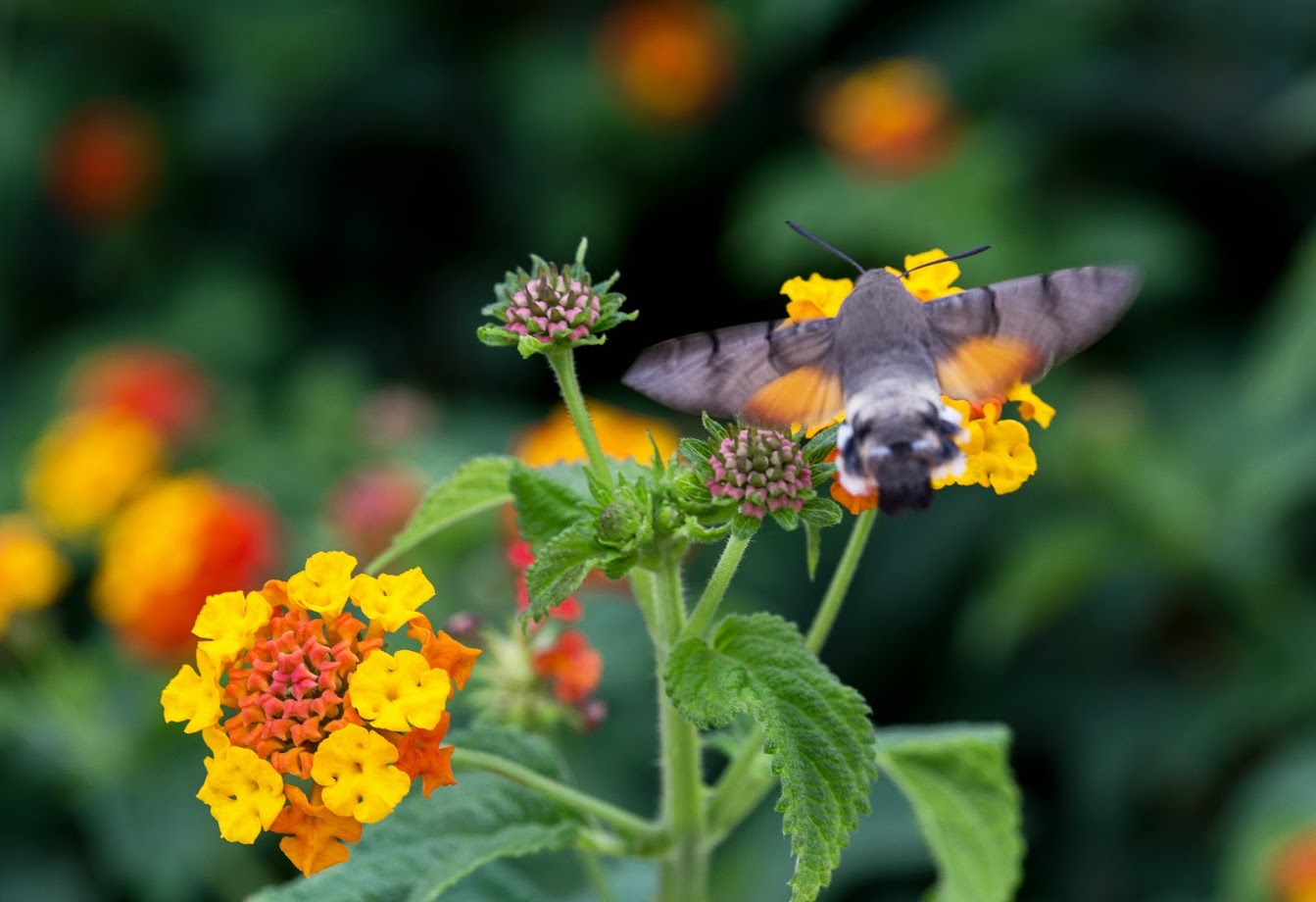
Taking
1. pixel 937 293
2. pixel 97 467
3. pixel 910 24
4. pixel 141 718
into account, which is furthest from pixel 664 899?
pixel 910 24

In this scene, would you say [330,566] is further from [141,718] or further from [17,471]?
[17,471]

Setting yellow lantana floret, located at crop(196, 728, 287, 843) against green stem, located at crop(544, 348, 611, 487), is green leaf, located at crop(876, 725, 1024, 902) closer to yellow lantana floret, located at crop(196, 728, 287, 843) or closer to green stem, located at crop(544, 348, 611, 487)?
green stem, located at crop(544, 348, 611, 487)

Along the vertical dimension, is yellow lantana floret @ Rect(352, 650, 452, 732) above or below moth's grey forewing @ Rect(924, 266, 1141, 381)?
below

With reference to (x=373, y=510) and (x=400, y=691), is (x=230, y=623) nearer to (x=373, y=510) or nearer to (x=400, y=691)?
(x=400, y=691)

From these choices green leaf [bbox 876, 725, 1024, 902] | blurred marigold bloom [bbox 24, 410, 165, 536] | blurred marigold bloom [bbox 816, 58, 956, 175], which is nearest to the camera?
green leaf [bbox 876, 725, 1024, 902]

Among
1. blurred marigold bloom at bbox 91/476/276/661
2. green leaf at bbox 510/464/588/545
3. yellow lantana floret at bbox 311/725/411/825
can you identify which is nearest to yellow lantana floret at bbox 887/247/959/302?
green leaf at bbox 510/464/588/545

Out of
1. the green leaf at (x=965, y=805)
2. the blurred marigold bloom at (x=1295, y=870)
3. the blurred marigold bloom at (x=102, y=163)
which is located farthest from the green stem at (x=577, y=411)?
the blurred marigold bloom at (x=102, y=163)
